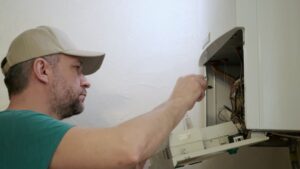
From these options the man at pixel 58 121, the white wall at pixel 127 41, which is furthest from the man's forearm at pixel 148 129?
the white wall at pixel 127 41

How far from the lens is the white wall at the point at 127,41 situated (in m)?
1.42

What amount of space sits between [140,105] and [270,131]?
683mm

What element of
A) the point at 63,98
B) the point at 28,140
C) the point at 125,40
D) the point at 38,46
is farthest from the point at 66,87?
the point at 125,40

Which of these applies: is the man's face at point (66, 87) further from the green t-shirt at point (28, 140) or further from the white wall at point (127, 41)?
the white wall at point (127, 41)

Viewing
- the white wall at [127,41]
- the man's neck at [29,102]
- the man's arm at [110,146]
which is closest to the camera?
the man's arm at [110,146]

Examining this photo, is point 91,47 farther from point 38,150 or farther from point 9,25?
point 38,150

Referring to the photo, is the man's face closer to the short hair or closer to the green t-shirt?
the short hair

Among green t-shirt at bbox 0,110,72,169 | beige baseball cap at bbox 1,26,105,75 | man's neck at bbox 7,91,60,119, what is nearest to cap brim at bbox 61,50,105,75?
beige baseball cap at bbox 1,26,105,75

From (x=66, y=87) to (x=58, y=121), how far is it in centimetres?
22

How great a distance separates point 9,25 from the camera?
1403mm

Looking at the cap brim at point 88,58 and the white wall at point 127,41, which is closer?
the cap brim at point 88,58

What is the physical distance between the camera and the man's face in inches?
37.1

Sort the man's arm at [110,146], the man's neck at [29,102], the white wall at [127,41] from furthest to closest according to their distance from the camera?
1. the white wall at [127,41]
2. the man's neck at [29,102]
3. the man's arm at [110,146]

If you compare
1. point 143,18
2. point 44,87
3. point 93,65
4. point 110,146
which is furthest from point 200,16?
point 110,146
